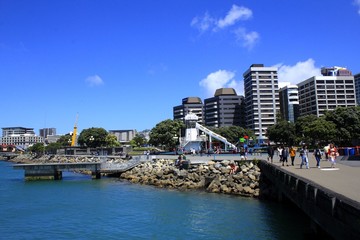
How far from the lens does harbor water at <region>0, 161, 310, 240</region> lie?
23.0 metres

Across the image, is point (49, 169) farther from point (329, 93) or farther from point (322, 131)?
point (329, 93)

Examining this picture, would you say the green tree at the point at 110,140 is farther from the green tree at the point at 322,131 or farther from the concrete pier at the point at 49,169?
the concrete pier at the point at 49,169

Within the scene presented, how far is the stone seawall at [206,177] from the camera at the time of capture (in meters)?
37.8

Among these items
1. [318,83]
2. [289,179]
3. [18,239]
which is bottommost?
[18,239]

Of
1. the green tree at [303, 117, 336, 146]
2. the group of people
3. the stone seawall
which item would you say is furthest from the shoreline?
the green tree at [303, 117, 336, 146]

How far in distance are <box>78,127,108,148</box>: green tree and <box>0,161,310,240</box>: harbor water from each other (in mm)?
109667

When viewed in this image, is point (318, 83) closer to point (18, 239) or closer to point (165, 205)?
point (165, 205)

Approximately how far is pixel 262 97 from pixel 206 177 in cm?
16077

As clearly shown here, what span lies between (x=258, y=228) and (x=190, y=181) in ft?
70.2

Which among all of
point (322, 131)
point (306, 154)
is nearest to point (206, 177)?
point (306, 154)

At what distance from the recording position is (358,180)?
20.3 metres

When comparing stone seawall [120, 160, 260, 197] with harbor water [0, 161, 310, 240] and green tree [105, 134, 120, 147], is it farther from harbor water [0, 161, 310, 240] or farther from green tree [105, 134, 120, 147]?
green tree [105, 134, 120, 147]

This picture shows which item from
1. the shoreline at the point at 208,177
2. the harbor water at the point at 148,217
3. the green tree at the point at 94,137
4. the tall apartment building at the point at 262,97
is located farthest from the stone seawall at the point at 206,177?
the tall apartment building at the point at 262,97

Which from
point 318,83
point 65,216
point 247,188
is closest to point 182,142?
point 247,188
